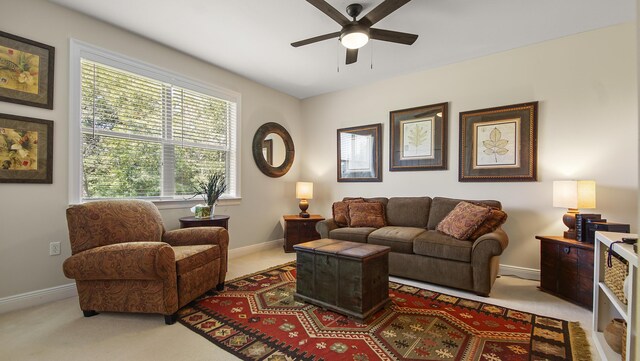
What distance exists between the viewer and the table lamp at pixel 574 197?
107 inches

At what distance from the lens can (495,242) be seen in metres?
2.63

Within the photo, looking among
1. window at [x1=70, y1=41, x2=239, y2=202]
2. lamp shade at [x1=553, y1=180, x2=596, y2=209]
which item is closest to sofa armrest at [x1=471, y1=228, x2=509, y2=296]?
lamp shade at [x1=553, y1=180, x2=596, y2=209]

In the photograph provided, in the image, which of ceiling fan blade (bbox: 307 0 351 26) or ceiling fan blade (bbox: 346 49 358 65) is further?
ceiling fan blade (bbox: 346 49 358 65)

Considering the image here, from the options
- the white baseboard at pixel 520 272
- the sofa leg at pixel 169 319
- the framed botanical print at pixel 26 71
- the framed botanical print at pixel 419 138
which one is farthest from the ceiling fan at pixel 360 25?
the white baseboard at pixel 520 272

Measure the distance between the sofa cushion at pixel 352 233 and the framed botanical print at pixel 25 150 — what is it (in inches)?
116

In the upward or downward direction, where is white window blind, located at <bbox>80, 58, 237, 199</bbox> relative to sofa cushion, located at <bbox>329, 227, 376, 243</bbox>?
upward

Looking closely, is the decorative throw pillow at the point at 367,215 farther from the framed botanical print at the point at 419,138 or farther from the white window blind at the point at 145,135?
the white window blind at the point at 145,135

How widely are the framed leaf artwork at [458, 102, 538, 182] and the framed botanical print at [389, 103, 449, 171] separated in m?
0.26

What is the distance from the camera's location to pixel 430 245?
2.97 m

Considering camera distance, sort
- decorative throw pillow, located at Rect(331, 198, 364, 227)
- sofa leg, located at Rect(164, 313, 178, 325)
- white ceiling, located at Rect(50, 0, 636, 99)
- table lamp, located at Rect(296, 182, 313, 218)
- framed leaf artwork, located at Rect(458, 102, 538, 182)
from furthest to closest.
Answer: table lamp, located at Rect(296, 182, 313, 218) → decorative throw pillow, located at Rect(331, 198, 364, 227) → framed leaf artwork, located at Rect(458, 102, 538, 182) → white ceiling, located at Rect(50, 0, 636, 99) → sofa leg, located at Rect(164, 313, 178, 325)

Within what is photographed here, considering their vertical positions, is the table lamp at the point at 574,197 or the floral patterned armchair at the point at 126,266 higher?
the table lamp at the point at 574,197

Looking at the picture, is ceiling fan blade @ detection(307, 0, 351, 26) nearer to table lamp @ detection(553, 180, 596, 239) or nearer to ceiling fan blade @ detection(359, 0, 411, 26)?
ceiling fan blade @ detection(359, 0, 411, 26)

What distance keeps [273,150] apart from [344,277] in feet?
10.0

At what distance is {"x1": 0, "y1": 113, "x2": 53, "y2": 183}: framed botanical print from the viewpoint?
234 centimetres
